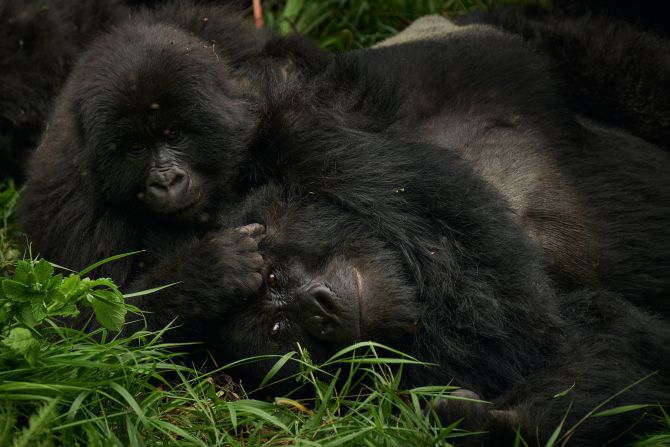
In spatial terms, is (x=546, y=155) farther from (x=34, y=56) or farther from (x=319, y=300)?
(x=34, y=56)

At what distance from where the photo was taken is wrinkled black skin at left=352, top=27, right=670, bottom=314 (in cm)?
317

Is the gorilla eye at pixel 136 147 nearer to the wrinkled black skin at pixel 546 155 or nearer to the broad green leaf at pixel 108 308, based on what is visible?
the broad green leaf at pixel 108 308

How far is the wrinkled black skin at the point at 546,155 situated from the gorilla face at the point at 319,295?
0.51m

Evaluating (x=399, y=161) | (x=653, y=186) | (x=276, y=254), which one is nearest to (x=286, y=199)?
(x=276, y=254)

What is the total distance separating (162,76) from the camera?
3109mm

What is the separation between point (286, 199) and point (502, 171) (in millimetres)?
817

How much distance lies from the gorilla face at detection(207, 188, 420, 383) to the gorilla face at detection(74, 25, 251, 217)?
1.14ft

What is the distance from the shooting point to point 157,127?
3096 mm

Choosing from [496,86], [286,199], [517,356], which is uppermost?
[496,86]

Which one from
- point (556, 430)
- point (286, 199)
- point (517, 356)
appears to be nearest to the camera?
point (556, 430)

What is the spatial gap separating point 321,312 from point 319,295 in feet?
0.17

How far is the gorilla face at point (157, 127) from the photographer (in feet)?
10.1

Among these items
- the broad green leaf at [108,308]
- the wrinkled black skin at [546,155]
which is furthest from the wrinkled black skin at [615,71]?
the broad green leaf at [108,308]

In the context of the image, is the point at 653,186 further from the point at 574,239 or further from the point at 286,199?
the point at 286,199
